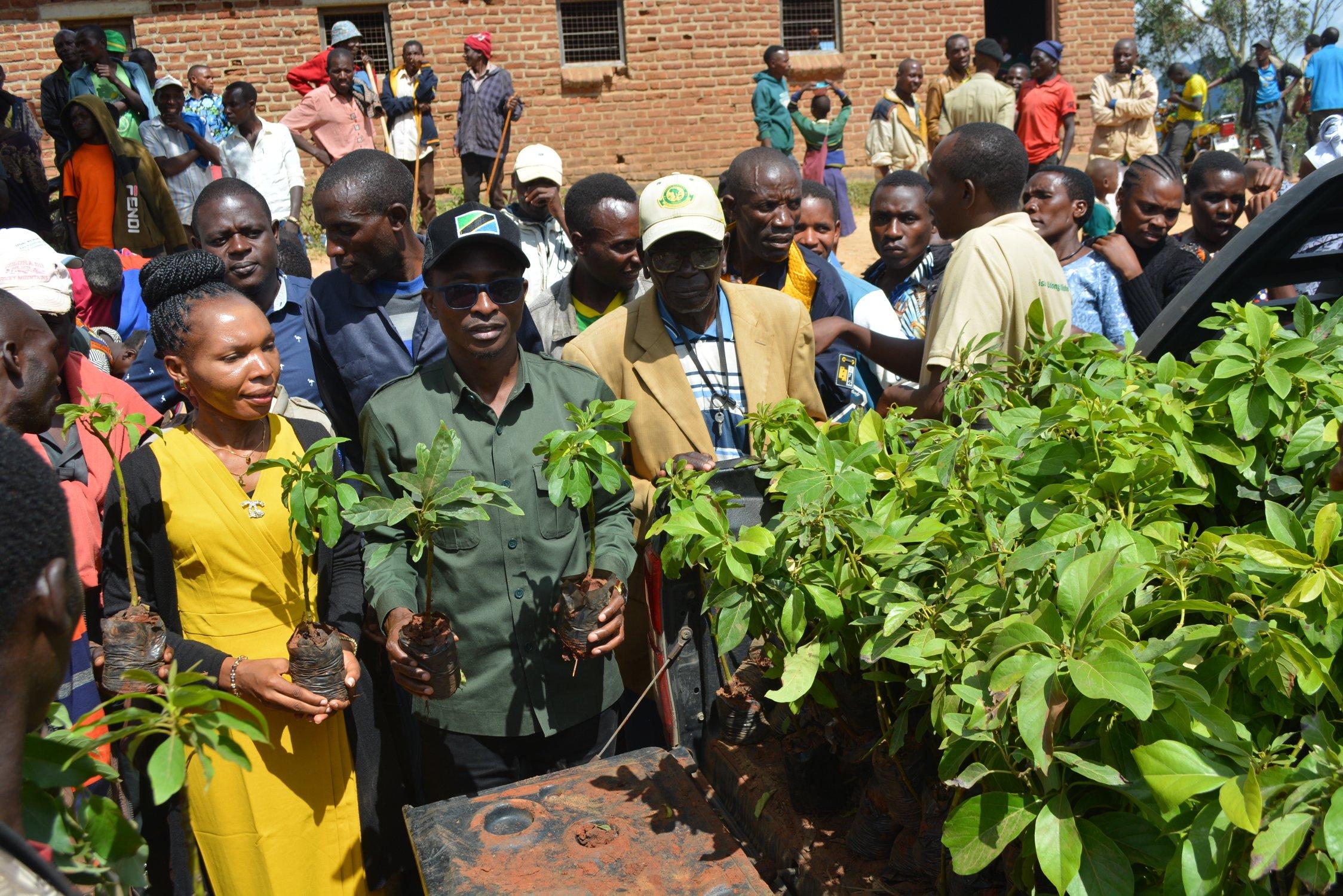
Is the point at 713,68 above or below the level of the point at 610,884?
above

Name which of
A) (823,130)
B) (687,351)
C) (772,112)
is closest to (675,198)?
(687,351)

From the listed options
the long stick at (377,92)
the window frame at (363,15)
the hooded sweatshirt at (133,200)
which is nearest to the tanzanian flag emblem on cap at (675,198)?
the hooded sweatshirt at (133,200)

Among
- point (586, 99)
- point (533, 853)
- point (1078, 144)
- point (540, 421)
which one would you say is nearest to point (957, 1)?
point (1078, 144)

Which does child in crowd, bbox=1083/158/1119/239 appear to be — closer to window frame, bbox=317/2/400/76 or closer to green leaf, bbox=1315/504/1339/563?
green leaf, bbox=1315/504/1339/563

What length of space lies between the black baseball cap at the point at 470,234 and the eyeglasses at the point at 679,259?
1.66ft

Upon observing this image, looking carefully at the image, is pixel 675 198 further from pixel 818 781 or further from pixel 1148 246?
pixel 1148 246

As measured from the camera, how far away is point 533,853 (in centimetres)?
220

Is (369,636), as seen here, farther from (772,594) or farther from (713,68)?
(713,68)

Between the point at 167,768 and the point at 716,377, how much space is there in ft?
7.66

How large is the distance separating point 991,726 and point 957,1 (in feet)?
52.4

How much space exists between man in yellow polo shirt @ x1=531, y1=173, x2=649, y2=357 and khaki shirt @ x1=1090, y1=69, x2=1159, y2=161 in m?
9.75

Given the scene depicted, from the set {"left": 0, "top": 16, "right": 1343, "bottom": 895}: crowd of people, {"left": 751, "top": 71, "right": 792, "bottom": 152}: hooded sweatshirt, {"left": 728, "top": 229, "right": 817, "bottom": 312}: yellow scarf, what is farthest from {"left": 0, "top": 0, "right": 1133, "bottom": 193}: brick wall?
{"left": 728, "top": 229, "right": 817, "bottom": 312}: yellow scarf

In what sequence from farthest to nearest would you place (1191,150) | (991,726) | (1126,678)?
(1191,150) < (991,726) < (1126,678)

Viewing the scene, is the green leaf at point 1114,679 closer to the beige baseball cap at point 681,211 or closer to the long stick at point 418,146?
the beige baseball cap at point 681,211
